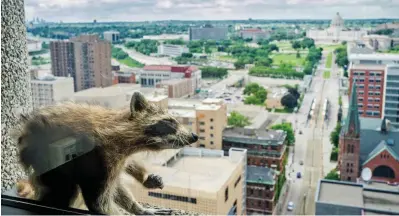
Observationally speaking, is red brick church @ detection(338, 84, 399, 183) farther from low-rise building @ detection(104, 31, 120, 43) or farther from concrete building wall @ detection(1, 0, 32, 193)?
concrete building wall @ detection(1, 0, 32, 193)

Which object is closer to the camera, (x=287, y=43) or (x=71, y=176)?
(x=71, y=176)

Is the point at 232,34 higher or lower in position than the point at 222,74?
higher

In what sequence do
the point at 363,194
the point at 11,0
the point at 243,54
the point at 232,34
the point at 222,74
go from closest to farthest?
1. the point at 11,0
2. the point at 363,194
3. the point at 222,74
4. the point at 243,54
5. the point at 232,34

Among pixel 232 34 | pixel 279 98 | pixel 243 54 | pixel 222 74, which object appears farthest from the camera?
pixel 232 34

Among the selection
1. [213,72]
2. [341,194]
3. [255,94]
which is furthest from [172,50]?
[341,194]

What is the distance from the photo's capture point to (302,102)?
7.85m

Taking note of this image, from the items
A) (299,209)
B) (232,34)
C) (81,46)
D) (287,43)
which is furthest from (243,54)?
(81,46)

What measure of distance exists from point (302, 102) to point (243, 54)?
5.18 feet

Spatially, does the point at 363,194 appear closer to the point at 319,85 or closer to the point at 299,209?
the point at 299,209

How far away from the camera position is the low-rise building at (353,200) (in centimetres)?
288

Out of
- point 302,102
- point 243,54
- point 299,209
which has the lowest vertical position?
point 299,209

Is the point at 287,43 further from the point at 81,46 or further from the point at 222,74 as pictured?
the point at 81,46

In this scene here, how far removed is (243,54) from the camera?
8.68 meters

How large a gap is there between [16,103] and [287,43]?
9293 millimetres
